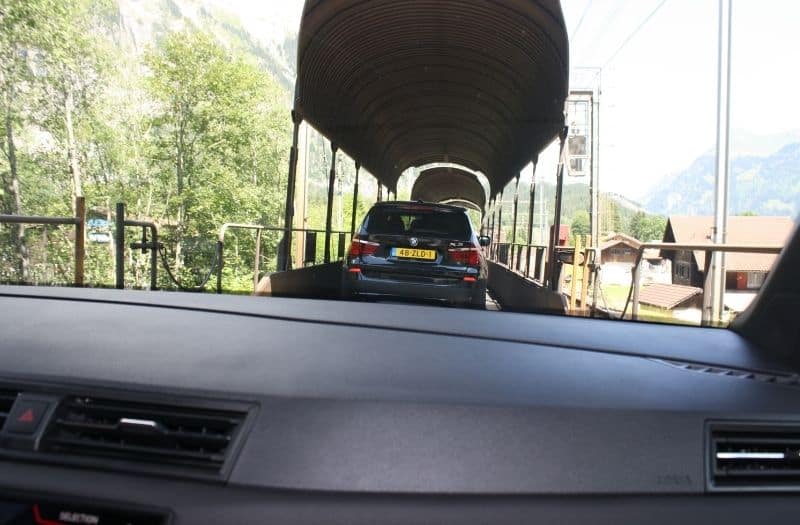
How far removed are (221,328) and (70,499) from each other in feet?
3.28


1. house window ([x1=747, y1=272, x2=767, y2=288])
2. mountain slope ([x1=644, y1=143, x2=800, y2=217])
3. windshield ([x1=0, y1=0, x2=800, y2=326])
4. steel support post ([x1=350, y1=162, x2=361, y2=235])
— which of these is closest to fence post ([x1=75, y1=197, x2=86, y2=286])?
windshield ([x1=0, y1=0, x2=800, y2=326])

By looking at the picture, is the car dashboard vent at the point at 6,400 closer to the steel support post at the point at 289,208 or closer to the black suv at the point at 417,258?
the black suv at the point at 417,258

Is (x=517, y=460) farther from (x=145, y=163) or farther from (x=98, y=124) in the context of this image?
(x=98, y=124)

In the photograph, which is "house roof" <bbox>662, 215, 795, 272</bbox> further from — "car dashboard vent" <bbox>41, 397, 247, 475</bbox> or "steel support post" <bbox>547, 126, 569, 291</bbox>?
"steel support post" <bbox>547, 126, 569, 291</bbox>

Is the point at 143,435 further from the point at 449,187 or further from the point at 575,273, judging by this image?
the point at 449,187

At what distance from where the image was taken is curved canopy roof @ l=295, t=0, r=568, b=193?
8.77 meters

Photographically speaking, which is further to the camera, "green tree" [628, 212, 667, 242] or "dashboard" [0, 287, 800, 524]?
"green tree" [628, 212, 667, 242]

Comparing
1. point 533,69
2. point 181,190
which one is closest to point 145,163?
point 181,190

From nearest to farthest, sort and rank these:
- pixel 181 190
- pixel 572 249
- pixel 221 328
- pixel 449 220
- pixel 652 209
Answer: pixel 221 328 < pixel 652 209 < pixel 449 220 < pixel 181 190 < pixel 572 249

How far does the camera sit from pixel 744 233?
2.94m

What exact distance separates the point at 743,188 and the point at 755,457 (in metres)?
1.68

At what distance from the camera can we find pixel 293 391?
157cm

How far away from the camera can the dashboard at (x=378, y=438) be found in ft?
4.39

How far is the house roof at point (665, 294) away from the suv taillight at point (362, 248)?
3558 mm
